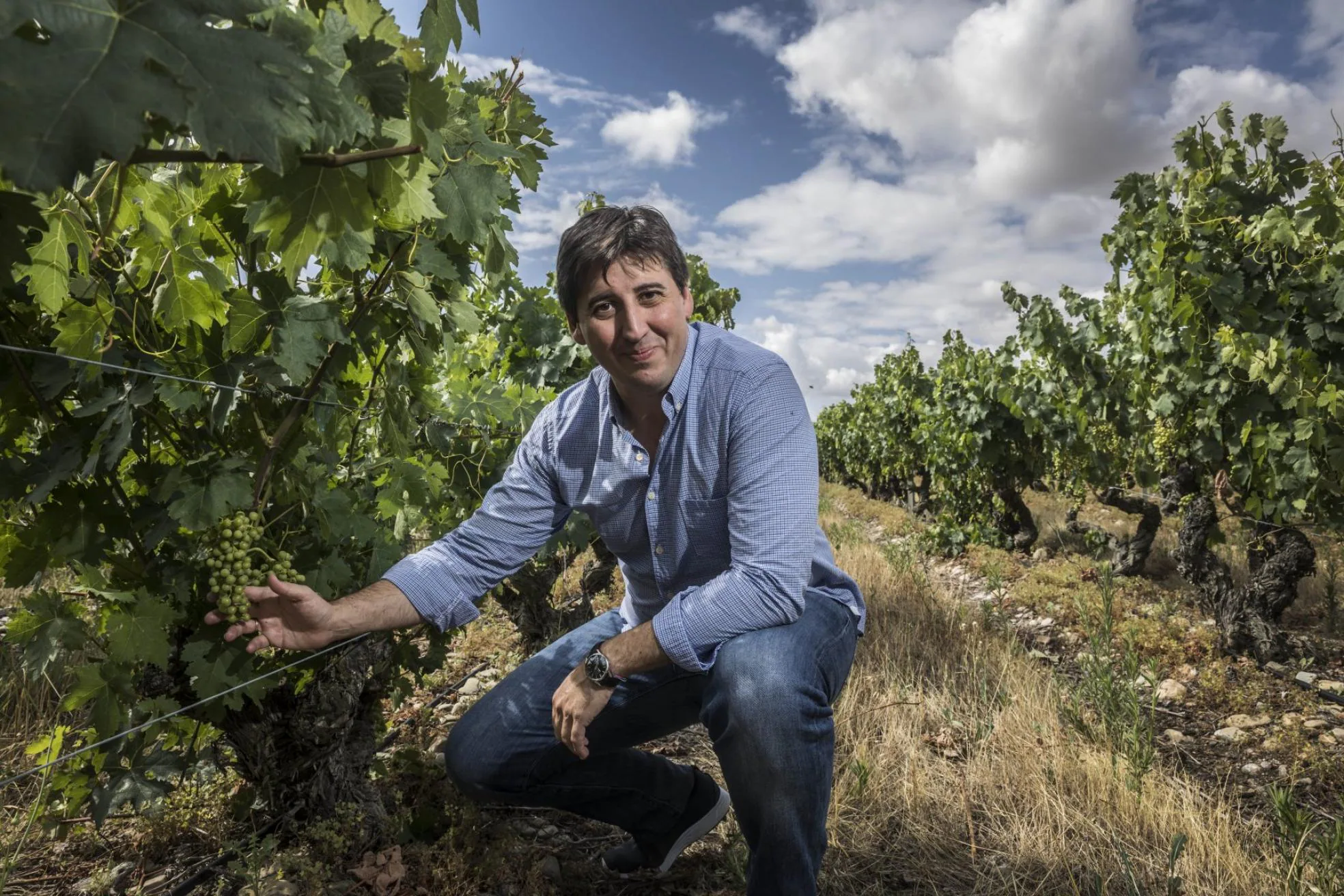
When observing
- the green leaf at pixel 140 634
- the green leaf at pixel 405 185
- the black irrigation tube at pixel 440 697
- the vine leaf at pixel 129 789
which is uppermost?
the green leaf at pixel 405 185

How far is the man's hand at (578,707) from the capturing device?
212 centimetres

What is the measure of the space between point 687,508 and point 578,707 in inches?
24.4

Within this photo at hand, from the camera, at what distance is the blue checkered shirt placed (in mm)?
2168

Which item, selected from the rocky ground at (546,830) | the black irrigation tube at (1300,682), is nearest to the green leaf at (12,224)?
the rocky ground at (546,830)

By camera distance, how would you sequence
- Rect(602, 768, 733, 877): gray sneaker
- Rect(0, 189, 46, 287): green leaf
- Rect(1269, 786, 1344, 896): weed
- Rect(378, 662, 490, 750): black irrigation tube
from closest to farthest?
Rect(0, 189, 46, 287): green leaf → Rect(1269, 786, 1344, 896): weed → Rect(602, 768, 733, 877): gray sneaker → Rect(378, 662, 490, 750): black irrigation tube

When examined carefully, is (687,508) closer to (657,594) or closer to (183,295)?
(657,594)

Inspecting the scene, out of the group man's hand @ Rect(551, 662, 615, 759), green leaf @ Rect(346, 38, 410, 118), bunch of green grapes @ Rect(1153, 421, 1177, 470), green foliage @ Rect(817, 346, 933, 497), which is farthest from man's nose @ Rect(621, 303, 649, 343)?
green foliage @ Rect(817, 346, 933, 497)

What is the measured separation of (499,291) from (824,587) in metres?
3.11

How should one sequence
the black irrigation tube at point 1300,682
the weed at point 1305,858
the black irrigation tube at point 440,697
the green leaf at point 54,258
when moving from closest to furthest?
the green leaf at point 54,258, the weed at point 1305,858, the black irrigation tube at point 440,697, the black irrigation tube at point 1300,682

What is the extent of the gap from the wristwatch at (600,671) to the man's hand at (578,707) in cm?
1

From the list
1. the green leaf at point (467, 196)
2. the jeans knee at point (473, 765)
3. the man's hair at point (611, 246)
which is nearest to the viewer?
the green leaf at point (467, 196)

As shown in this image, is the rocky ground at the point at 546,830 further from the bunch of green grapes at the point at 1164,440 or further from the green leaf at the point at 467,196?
the bunch of green grapes at the point at 1164,440

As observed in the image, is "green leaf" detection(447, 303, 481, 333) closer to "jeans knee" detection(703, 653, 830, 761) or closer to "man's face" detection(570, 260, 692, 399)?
"man's face" detection(570, 260, 692, 399)

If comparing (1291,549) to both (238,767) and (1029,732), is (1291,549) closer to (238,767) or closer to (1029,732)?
(1029,732)
